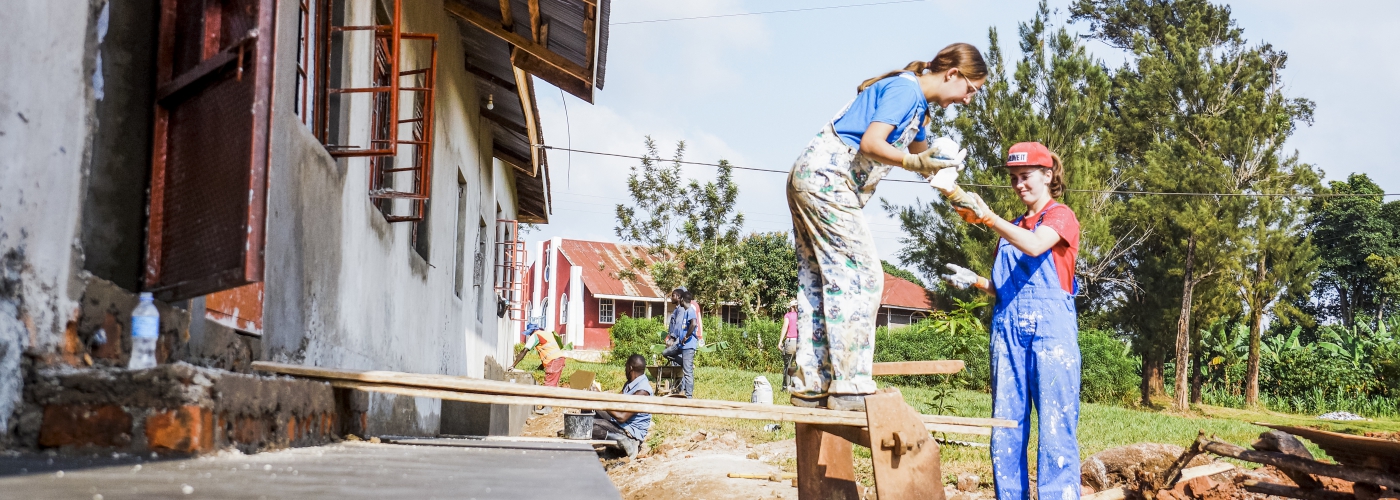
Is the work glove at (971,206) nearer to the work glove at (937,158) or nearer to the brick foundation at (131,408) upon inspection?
the work glove at (937,158)

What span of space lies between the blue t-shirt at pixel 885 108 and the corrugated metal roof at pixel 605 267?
3477cm

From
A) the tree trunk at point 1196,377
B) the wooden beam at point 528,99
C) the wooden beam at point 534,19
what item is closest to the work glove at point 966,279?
the wooden beam at point 534,19

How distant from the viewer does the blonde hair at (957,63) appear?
144 inches

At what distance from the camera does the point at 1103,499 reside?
17.7ft

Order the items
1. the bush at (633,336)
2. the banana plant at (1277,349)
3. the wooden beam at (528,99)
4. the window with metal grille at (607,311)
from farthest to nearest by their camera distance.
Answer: the window with metal grille at (607,311) < the bush at (633,336) < the banana plant at (1277,349) < the wooden beam at (528,99)

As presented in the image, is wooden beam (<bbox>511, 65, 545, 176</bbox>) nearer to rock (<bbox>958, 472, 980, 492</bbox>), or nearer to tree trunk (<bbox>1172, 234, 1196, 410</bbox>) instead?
rock (<bbox>958, 472, 980, 492</bbox>)

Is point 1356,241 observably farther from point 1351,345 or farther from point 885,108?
point 885,108

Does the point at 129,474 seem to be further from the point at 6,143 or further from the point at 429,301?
the point at 429,301

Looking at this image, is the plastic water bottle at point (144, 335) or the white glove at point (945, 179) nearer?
the plastic water bottle at point (144, 335)

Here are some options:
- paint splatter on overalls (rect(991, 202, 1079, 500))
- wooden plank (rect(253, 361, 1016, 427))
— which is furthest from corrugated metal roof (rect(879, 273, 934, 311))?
wooden plank (rect(253, 361, 1016, 427))

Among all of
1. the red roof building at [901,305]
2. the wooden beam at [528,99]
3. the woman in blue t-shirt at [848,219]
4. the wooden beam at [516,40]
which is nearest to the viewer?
the woman in blue t-shirt at [848,219]

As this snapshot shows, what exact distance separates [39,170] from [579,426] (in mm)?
7467

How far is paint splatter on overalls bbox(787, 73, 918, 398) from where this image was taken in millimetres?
3381

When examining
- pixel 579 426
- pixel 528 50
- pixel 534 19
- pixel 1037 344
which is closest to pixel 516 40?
pixel 528 50
